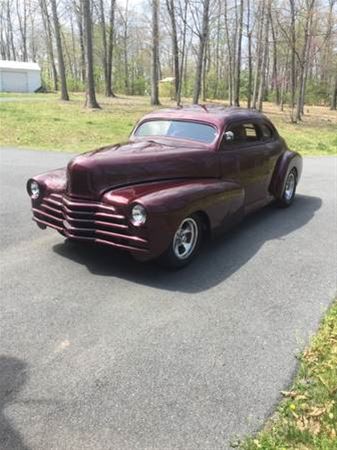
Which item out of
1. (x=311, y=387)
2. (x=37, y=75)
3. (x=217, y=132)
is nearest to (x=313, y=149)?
(x=217, y=132)

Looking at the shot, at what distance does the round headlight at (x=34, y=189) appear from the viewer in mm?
5383

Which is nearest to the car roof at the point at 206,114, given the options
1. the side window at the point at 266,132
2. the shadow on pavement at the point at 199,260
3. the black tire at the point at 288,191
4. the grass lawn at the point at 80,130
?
the side window at the point at 266,132

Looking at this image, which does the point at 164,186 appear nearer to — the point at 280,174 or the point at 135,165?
the point at 135,165

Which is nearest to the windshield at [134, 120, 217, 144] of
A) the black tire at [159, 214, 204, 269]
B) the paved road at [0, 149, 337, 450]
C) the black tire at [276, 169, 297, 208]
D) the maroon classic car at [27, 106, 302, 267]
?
the maroon classic car at [27, 106, 302, 267]

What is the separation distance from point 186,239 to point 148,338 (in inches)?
66.9

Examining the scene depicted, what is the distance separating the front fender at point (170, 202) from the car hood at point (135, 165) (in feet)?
0.41

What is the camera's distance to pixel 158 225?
4.47 meters

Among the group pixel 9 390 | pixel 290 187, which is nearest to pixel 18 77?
pixel 290 187

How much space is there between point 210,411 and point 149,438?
436 mm

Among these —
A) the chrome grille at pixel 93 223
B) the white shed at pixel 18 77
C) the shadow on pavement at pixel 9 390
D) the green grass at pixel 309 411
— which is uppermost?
the white shed at pixel 18 77

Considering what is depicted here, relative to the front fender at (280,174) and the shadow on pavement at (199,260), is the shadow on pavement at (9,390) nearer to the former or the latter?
the shadow on pavement at (199,260)

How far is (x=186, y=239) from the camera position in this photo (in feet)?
16.7

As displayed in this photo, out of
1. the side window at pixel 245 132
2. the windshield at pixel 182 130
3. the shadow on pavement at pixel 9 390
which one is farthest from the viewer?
the side window at pixel 245 132

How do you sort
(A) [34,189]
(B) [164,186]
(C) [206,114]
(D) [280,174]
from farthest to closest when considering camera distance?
(D) [280,174] < (C) [206,114] < (A) [34,189] < (B) [164,186]
